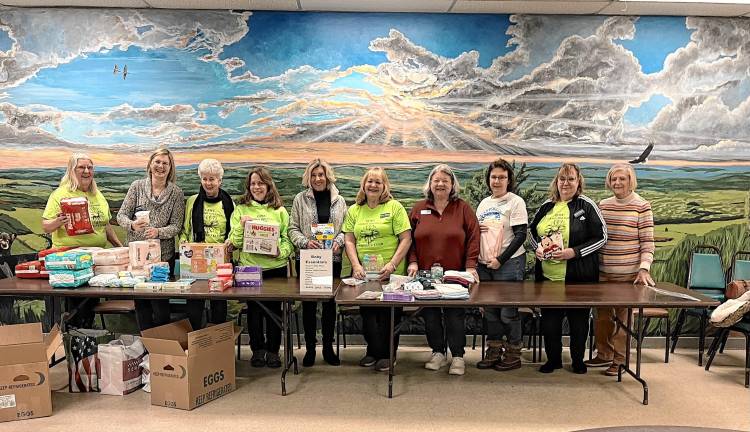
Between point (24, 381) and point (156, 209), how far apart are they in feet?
5.00

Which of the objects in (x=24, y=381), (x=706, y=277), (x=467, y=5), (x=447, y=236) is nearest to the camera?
(x=24, y=381)

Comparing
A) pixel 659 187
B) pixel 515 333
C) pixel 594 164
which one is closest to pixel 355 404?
pixel 515 333

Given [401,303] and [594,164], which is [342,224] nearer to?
[401,303]

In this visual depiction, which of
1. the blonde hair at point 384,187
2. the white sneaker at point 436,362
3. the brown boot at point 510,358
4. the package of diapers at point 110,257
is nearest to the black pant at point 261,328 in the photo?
the package of diapers at point 110,257

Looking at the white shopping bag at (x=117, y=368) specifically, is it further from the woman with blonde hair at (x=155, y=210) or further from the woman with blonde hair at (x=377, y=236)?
the woman with blonde hair at (x=377, y=236)

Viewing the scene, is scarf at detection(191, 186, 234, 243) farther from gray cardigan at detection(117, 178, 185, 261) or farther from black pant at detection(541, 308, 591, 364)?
black pant at detection(541, 308, 591, 364)

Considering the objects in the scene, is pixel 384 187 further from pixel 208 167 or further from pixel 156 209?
pixel 156 209

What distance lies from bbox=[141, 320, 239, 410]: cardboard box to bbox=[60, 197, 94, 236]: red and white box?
3.62 feet

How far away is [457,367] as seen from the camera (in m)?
4.55

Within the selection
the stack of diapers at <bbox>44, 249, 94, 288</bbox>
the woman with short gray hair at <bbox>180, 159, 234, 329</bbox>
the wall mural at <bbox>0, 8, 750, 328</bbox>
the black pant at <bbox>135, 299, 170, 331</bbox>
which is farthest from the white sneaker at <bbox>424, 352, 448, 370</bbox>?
the stack of diapers at <bbox>44, 249, 94, 288</bbox>

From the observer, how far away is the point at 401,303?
3.78 meters

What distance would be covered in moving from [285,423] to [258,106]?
117 inches

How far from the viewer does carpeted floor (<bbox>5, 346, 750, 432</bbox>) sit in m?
3.64

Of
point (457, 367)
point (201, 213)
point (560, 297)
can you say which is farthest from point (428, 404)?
point (201, 213)
